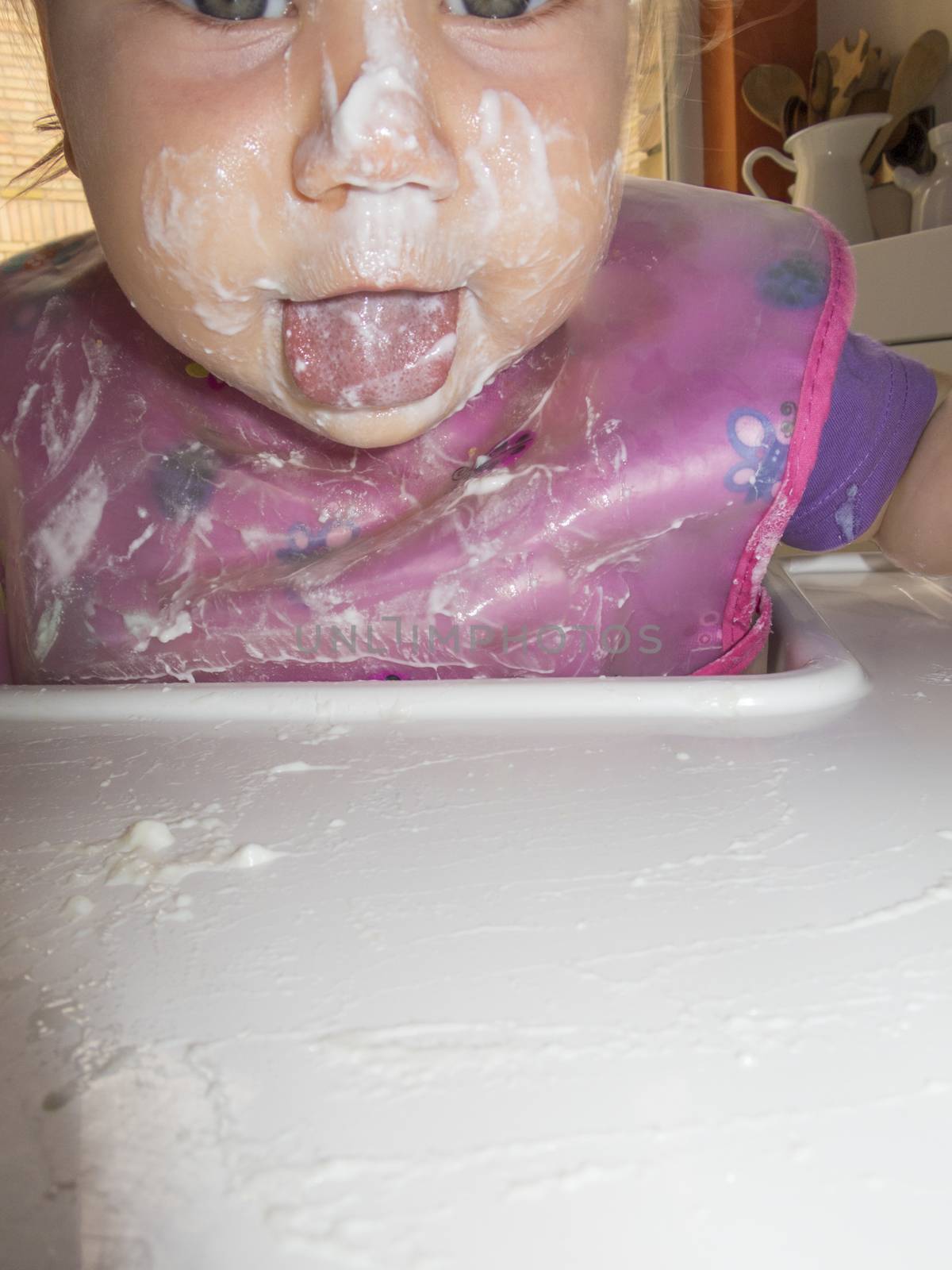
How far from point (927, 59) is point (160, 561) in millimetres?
1863

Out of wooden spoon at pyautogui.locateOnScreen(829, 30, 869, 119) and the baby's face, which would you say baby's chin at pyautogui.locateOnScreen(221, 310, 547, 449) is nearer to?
the baby's face

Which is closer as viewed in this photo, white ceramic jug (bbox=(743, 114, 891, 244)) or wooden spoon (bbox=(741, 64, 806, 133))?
white ceramic jug (bbox=(743, 114, 891, 244))

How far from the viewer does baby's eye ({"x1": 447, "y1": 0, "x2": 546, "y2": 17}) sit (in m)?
0.38

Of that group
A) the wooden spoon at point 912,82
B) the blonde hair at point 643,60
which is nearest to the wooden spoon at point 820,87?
the wooden spoon at point 912,82

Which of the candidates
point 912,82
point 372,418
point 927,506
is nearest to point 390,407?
point 372,418

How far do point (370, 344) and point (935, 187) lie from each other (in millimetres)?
1632

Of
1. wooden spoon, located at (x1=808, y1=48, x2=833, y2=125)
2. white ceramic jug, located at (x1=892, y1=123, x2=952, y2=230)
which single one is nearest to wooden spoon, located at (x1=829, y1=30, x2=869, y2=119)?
wooden spoon, located at (x1=808, y1=48, x2=833, y2=125)

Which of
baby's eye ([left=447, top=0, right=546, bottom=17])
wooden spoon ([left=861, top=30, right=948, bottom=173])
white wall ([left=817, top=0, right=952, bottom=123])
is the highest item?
white wall ([left=817, top=0, right=952, bottom=123])

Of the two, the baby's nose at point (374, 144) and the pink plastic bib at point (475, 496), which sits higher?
the baby's nose at point (374, 144)

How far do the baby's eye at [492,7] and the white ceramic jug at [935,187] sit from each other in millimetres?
1467

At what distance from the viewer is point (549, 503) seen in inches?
22.2

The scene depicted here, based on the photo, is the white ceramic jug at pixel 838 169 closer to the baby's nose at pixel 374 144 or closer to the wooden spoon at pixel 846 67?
the wooden spoon at pixel 846 67

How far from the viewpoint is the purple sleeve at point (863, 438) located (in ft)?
1.88

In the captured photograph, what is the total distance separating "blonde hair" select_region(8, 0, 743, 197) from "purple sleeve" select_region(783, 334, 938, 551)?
20cm
